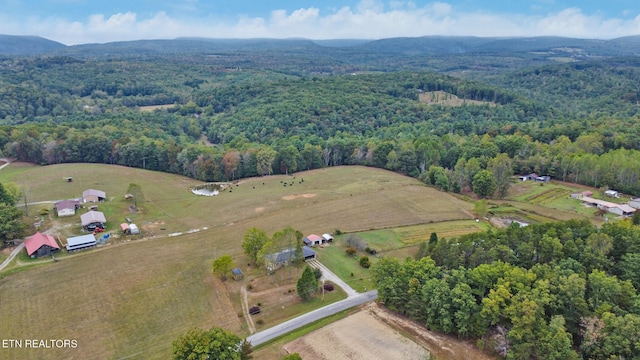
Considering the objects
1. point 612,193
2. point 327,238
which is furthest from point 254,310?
point 612,193

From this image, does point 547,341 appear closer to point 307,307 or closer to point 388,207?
point 307,307

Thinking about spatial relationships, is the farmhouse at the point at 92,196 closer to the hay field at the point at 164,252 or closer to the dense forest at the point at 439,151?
the hay field at the point at 164,252

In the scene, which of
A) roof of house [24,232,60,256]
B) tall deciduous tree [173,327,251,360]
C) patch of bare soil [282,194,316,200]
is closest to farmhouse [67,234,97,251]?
roof of house [24,232,60,256]

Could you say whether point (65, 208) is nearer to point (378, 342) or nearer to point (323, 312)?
point (323, 312)

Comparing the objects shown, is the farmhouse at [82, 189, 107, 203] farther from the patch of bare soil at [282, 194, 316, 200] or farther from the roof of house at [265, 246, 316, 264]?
the roof of house at [265, 246, 316, 264]

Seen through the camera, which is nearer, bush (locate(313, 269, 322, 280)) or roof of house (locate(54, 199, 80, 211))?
bush (locate(313, 269, 322, 280))

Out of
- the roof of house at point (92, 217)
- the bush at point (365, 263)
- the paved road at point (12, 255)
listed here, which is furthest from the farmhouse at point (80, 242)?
the bush at point (365, 263)
